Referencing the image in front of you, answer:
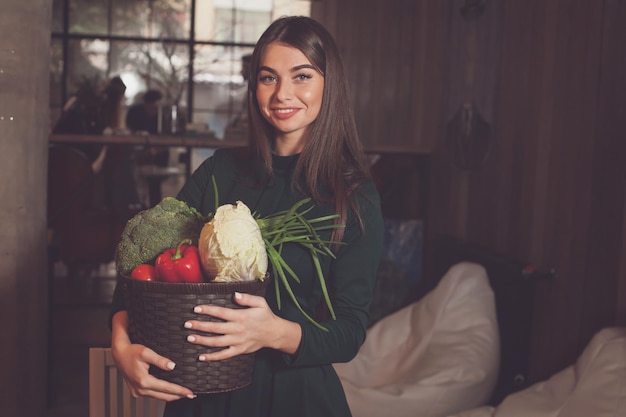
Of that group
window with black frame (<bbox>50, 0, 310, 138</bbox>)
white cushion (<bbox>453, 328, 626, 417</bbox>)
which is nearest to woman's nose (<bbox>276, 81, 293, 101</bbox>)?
white cushion (<bbox>453, 328, 626, 417</bbox>)

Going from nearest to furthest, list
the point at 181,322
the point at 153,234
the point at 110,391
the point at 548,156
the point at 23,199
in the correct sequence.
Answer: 1. the point at 181,322
2. the point at 153,234
3. the point at 110,391
4. the point at 23,199
5. the point at 548,156

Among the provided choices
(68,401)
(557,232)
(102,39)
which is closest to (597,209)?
(557,232)

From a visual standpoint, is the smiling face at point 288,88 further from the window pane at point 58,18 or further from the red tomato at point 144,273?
the window pane at point 58,18

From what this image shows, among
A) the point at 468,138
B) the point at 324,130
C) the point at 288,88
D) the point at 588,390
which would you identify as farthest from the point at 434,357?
the point at 288,88

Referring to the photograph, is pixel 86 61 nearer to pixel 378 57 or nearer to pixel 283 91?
pixel 378 57

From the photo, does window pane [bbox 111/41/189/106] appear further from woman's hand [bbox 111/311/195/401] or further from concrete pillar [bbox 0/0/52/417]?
woman's hand [bbox 111/311/195/401]

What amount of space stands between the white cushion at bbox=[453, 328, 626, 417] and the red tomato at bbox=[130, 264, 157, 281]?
4.85 feet

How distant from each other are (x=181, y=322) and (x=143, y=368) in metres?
0.13

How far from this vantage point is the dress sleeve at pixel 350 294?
4.41 feet

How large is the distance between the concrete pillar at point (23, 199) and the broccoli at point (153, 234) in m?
1.45

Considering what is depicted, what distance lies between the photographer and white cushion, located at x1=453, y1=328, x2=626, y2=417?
7.06 ft

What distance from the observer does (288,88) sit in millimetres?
1458

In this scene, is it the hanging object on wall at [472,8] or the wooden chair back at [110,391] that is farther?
the hanging object on wall at [472,8]

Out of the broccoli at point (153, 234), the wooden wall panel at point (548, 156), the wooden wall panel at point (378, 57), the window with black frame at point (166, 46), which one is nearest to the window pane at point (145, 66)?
the window with black frame at point (166, 46)
